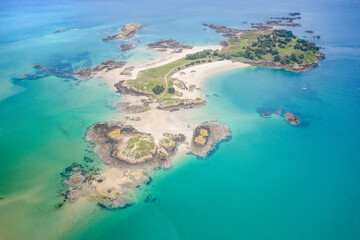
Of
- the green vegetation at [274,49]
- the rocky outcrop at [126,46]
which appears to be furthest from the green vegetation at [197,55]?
the rocky outcrop at [126,46]


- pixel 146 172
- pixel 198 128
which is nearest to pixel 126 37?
pixel 198 128

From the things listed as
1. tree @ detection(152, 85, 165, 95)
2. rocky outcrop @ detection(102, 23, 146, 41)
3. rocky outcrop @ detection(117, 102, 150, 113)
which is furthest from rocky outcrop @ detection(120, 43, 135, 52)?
rocky outcrop @ detection(117, 102, 150, 113)

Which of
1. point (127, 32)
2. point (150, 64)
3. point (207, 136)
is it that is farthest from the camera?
point (127, 32)

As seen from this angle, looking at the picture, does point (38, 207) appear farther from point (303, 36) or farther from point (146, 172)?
point (303, 36)

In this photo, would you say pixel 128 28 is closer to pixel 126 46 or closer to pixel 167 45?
pixel 126 46

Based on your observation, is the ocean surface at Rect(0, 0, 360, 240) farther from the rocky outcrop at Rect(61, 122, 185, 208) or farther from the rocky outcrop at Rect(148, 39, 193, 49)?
the rocky outcrop at Rect(148, 39, 193, 49)

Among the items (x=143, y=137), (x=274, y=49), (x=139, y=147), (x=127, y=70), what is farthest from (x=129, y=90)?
(x=274, y=49)
